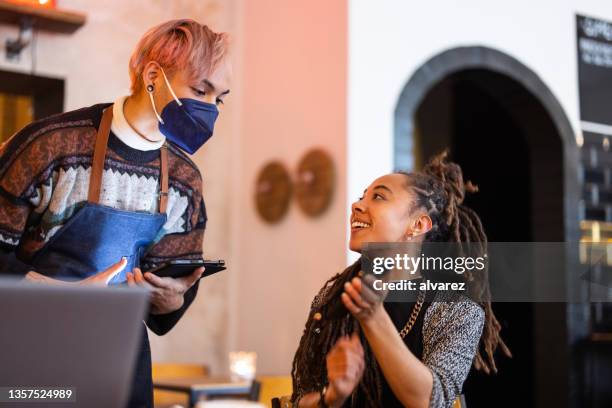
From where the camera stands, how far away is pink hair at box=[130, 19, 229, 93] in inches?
75.9

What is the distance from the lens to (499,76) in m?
4.73

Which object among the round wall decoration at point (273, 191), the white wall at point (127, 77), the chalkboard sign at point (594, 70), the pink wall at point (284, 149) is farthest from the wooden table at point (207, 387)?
the chalkboard sign at point (594, 70)

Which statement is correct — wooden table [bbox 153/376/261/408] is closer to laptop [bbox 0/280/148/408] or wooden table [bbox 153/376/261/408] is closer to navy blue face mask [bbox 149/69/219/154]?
navy blue face mask [bbox 149/69/219/154]

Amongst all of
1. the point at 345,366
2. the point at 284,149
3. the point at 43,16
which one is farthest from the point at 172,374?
the point at 345,366

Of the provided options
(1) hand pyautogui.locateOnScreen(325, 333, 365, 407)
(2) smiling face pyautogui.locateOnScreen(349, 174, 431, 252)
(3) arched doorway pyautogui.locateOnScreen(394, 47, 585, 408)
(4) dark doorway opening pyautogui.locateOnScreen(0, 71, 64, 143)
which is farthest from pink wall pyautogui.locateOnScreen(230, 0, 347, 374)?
(1) hand pyautogui.locateOnScreen(325, 333, 365, 407)

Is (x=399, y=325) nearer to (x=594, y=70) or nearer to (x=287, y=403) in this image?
(x=287, y=403)

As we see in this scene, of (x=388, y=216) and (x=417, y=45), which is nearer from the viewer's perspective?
(x=388, y=216)

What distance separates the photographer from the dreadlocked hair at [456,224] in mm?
2111

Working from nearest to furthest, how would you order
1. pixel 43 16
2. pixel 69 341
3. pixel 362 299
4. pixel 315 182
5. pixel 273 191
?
pixel 69 341, pixel 362 299, pixel 43 16, pixel 315 182, pixel 273 191

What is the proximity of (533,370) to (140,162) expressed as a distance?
3.81m

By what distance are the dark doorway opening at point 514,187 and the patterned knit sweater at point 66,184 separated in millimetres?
2768

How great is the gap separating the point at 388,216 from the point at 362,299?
1.64 ft

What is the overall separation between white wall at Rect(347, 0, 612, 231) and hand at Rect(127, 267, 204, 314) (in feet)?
7.58

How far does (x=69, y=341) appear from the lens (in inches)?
43.5
